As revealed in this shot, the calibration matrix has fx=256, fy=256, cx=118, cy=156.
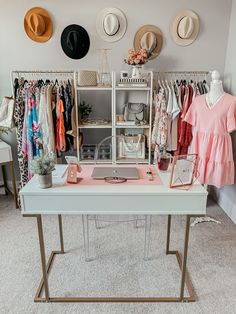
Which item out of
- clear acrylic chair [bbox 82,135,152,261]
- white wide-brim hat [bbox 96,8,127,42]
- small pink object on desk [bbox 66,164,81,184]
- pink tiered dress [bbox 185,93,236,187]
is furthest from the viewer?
white wide-brim hat [bbox 96,8,127,42]

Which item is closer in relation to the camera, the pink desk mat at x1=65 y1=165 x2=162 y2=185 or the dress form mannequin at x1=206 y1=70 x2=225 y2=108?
the pink desk mat at x1=65 y1=165 x2=162 y2=185

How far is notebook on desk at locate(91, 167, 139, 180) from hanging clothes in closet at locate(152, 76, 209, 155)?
1.08 metres

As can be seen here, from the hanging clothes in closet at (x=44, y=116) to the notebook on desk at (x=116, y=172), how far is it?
3.66 ft

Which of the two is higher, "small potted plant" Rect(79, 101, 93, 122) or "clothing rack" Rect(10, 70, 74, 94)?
"clothing rack" Rect(10, 70, 74, 94)

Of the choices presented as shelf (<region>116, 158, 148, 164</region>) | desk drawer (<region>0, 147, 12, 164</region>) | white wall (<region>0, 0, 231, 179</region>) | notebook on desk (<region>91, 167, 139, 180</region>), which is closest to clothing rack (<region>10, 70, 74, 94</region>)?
white wall (<region>0, 0, 231, 179</region>)

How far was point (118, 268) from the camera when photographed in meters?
2.10

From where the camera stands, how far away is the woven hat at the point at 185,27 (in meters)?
2.88

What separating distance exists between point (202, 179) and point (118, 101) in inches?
54.8

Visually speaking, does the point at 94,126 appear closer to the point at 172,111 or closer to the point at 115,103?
the point at 115,103

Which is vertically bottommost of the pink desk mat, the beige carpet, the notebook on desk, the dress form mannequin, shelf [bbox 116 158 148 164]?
the beige carpet

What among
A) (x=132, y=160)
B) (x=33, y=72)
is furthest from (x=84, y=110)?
(x=132, y=160)

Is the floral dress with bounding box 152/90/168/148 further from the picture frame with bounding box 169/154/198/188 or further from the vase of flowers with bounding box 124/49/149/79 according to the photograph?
the picture frame with bounding box 169/154/198/188

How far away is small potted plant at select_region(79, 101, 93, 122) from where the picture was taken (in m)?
3.06

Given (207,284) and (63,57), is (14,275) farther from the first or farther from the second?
(63,57)
